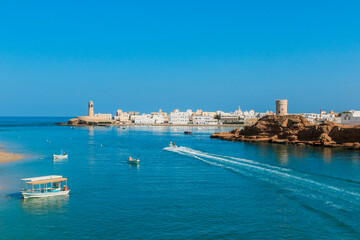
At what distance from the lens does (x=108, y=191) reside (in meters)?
23.6

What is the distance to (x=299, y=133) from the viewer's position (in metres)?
65.8

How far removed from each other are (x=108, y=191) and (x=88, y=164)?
13.9m

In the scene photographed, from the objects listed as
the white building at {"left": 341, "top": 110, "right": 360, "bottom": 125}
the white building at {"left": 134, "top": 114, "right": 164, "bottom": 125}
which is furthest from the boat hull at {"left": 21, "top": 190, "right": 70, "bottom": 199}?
the white building at {"left": 134, "top": 114, "right": 164, "bottom": 125}

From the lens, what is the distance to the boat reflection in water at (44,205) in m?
19.3

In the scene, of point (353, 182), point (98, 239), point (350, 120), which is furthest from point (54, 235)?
point (350, 120)

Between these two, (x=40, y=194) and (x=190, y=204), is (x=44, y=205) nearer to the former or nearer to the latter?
(x=40, y=194)

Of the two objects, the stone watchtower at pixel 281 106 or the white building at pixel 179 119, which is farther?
the white building at pixel 179 119

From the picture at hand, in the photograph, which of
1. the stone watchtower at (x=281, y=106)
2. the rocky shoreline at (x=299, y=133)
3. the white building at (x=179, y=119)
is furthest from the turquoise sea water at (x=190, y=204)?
the white building at (x=179, y=119)

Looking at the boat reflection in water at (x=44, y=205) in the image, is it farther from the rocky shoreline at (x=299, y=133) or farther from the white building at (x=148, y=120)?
the white building at (x=148, y=120)

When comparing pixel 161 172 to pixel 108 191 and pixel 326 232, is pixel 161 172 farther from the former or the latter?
pixel 326 232

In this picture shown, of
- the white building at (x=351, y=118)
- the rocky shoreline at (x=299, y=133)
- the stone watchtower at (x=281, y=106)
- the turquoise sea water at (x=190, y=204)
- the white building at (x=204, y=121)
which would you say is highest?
the stone watchtower at (x=281, y=106)

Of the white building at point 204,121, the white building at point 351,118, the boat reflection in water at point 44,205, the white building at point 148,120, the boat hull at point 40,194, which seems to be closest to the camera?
the boat reflection in water at point 44,205

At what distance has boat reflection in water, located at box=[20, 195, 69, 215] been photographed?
1933 cm

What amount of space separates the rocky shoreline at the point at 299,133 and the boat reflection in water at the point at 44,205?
44.1 meters
